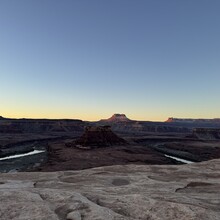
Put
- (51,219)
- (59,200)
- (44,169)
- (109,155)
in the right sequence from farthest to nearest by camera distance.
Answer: (109,155)
(44,169)
(59,200)
(51,219)

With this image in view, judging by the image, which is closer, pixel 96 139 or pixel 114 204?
pixel 114 204

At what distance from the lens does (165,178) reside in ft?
104

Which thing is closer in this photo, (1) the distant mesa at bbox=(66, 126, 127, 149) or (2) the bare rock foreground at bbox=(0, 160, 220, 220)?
(2) the bare rock foreground at bbox=(0, 160, 220, 220)

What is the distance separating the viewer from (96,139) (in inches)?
5591

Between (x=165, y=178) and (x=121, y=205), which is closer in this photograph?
(x=121, y=205)

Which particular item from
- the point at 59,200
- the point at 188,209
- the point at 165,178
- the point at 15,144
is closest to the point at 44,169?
the point at 165,178

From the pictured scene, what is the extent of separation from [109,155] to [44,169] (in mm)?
35585

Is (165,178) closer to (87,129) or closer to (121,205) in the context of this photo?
(121,205)

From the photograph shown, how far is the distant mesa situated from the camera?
5389 inches

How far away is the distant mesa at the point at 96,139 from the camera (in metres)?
137

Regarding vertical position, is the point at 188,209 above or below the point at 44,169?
above

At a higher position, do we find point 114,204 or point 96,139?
point 114,204

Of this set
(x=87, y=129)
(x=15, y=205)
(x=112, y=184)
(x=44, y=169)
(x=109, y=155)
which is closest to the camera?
(x=15, y=205)

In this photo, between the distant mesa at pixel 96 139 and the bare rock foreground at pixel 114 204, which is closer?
the bare rock foreground at pixel 114 204
